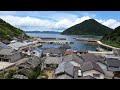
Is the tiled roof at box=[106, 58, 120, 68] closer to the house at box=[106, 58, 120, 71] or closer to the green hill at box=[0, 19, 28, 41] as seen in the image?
the house at box=[106, 58, 120, 71]

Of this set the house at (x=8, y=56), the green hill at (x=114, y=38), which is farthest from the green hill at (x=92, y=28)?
the house at (x=8, y=56)

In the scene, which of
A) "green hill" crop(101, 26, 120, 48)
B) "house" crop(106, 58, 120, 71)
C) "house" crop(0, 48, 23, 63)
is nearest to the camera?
"house" crop(106, 58, 120, 71)

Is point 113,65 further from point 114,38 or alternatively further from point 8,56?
point 114,38

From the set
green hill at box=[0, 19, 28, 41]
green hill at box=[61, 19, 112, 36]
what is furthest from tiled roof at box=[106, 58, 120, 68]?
green hill at box=[0, 19, 28, 41]

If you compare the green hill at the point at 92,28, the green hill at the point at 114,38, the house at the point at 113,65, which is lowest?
the house at the point at 113,65

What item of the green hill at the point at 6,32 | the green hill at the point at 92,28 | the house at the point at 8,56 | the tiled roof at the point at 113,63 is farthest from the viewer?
the green hill at the point at 92,28

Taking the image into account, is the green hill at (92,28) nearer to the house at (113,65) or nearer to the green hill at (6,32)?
the green hill at (6,32)

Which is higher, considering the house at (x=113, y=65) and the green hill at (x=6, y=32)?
the green hill at (x=6, y=32)

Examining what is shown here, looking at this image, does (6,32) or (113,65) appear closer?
(113,65)

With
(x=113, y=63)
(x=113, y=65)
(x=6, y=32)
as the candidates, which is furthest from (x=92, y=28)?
(x=113, y=65)

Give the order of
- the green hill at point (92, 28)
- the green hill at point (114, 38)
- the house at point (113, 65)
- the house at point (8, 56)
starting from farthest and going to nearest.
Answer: the green hill at point (92, 28) → the green hill at point (114, 38) → the house at point (8, 56) → the house at point (113, 65)
